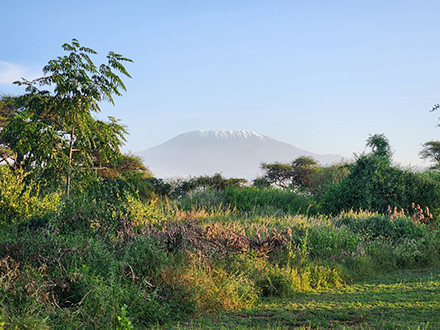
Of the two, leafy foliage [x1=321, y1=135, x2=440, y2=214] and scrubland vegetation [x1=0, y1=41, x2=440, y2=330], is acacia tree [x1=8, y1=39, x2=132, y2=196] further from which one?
leafy foliage [x1=321, y1=135, x2=440, y2=214]

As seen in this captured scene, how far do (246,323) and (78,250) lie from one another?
6.96 feet

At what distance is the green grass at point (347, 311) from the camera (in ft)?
13.8

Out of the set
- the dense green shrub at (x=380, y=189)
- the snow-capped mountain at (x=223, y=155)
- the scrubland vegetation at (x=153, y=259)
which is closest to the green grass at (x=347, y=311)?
the scrubland vegetation at (x=153, y=259)

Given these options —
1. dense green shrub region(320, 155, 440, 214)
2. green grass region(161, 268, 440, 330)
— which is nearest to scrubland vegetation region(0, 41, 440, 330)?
green grass region(161, 268, 440, 330)

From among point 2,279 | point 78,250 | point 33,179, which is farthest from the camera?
point 33,179

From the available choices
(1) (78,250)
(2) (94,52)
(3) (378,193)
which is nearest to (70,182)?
(2) (94,52)

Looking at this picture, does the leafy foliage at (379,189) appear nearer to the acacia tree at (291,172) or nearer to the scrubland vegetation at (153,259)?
the scrubland vegetation at (153,259)

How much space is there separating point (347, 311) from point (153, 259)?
7.56 feet

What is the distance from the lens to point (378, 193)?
13094 millimetres

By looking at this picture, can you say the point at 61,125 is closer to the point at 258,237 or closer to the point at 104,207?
the point at 104,207

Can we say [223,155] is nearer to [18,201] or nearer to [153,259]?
[18,201]

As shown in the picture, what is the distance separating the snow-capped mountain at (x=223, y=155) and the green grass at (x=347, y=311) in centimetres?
15630

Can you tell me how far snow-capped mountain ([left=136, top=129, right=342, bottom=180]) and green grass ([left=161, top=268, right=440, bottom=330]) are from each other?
156 meters

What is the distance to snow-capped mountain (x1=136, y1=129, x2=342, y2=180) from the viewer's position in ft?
560
